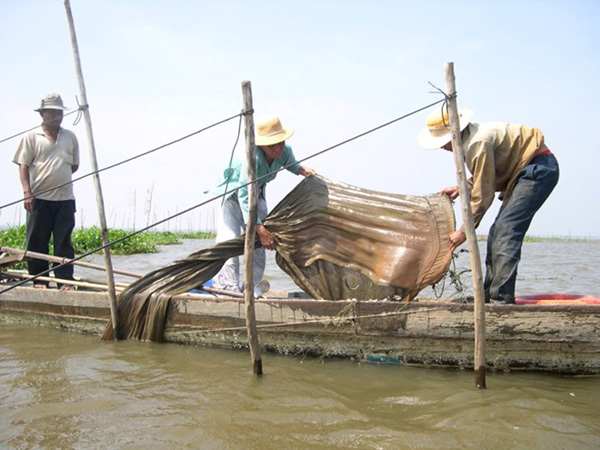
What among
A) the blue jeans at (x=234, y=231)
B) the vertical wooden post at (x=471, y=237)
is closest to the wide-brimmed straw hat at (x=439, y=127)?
the vertical wooden post at (x=471, y=237)

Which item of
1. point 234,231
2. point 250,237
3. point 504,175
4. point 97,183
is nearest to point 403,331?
point 250,237

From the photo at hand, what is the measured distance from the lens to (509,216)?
3812 mm

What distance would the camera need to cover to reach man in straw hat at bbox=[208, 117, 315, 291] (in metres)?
4.37

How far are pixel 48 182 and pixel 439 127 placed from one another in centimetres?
383

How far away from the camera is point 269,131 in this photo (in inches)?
173

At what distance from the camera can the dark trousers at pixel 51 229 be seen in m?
5.23

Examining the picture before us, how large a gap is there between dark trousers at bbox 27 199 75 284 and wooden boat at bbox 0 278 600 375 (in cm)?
170

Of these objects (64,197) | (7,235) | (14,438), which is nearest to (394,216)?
(14,438)

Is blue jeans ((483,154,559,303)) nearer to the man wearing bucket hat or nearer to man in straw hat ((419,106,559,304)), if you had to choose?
man in straw hat ((419,106,559,304))

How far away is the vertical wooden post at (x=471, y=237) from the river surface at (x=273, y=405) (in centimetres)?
19

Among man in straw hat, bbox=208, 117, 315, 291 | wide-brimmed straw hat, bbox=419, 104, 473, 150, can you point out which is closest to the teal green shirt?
man in straw hat, bbox=208, 117, 315, 291

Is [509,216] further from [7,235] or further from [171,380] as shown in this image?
[7,235]

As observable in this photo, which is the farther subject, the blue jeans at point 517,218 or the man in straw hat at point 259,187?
the man in straw hat at point 259,187

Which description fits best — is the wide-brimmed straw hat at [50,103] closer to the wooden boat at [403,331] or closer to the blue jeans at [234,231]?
the blue jeans at [234,231]
